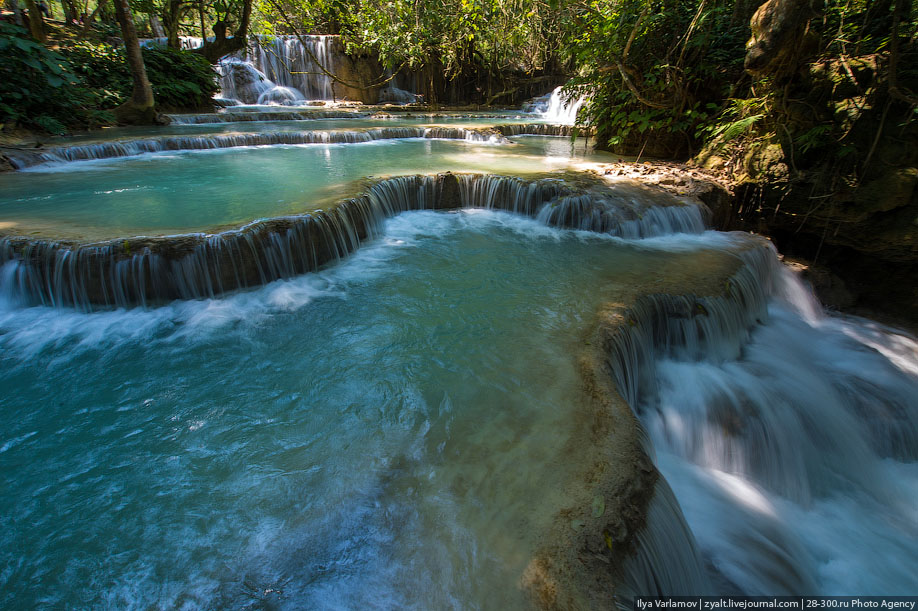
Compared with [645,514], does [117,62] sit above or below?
above

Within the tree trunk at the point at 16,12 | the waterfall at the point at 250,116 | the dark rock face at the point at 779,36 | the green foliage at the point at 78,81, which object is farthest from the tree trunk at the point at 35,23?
the dark rock face at the point at 779,36

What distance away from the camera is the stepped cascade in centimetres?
184

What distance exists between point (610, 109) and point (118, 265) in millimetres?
9164

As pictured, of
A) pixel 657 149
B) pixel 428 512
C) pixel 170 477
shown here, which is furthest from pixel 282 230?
pixel 657 149

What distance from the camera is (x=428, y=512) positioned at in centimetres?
199

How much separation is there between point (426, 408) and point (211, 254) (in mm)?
2838

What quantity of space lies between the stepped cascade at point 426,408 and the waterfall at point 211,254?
0.08 feet

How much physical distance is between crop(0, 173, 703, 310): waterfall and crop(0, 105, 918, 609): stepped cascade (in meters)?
0.02

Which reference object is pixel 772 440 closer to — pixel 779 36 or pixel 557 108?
pixel 779 36

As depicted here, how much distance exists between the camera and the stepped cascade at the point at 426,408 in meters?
1.84

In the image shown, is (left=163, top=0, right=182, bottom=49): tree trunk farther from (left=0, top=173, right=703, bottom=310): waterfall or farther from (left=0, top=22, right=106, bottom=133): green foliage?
(left=0, top=173, right=703, bottom=310): waterfall

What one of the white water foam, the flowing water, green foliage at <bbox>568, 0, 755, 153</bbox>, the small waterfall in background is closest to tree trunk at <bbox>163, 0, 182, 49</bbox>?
the small waterfall in background

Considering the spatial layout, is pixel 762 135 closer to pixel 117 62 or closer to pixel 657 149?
pixel 657 149

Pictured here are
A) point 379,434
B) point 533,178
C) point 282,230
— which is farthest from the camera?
point 533,178
